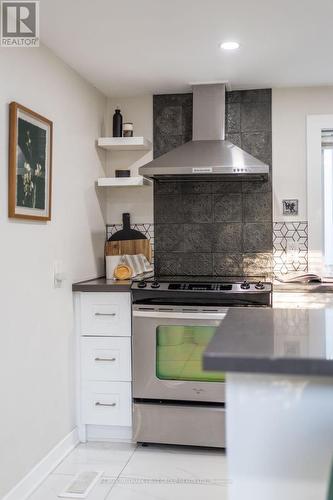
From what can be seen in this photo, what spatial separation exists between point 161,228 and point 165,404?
51.5 inches

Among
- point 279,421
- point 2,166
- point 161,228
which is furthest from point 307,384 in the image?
point 161,228

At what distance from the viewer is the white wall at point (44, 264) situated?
8.12 ft

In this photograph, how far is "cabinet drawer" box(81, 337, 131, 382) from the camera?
10.9ft

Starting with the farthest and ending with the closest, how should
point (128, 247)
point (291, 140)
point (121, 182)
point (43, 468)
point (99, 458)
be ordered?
point (128, 247) < point (291, 140) < point (121, 182) < point (99, 458) < point (43, 468)

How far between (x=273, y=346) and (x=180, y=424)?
6.68 ft

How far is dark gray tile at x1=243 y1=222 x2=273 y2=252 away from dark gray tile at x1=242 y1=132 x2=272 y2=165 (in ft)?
1.49

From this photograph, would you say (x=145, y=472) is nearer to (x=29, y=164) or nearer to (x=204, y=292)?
(x=204, y=292)

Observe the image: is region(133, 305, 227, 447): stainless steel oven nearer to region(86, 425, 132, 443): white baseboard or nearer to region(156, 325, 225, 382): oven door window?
region(156, 325, 225, 382): oven door window

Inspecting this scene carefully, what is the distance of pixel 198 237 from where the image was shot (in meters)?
3.93

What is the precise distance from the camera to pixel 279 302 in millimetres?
3256

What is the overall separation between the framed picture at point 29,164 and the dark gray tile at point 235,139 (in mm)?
1443

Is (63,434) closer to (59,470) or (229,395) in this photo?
(59,470)

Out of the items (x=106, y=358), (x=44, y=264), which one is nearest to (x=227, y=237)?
(x=106, y=358)

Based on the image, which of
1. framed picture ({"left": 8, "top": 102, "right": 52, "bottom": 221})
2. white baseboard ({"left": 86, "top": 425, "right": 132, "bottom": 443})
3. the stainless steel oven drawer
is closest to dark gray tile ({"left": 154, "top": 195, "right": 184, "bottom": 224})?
framed picture ({"left": 8, "top": 102, "right": 52, "bottom": 221})
